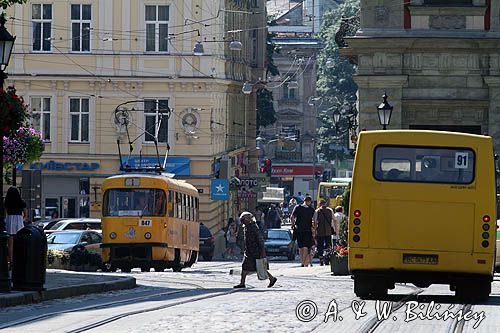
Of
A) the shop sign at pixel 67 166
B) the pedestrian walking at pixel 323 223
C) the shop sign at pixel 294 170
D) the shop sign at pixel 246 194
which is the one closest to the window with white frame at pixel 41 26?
the shop sign at pixel 67 166

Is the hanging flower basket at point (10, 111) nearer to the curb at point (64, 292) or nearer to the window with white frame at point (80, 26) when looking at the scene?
the curb at point (64, 292)

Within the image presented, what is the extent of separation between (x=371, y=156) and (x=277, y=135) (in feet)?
318

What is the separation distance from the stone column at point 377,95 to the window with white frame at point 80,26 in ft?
80.8

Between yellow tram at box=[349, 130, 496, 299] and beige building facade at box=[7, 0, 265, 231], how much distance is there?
4049 centimetres

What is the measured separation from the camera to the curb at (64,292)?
20141mm

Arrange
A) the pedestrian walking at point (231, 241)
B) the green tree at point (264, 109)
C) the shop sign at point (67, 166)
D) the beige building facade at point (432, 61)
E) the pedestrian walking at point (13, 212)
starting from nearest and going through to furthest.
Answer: the pedestrian walking at point (13, 212)
the beige building facade at point (432, 61)
the pedestrian walking at point (231, 241)
the shop sign at point (67, 166)
the green tree at point (264, 109)

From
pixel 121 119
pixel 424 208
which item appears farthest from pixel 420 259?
pixel 121 119

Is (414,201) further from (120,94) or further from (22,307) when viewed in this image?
(120,94)

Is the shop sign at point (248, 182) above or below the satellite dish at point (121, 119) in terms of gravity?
below

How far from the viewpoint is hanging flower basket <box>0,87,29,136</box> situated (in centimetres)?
2188

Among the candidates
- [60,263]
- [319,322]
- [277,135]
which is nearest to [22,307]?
[319,322]

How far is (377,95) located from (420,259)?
18831 millimetres

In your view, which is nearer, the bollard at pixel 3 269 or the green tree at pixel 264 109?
the bollard at pixel 3 269

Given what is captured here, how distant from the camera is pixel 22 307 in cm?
2003
